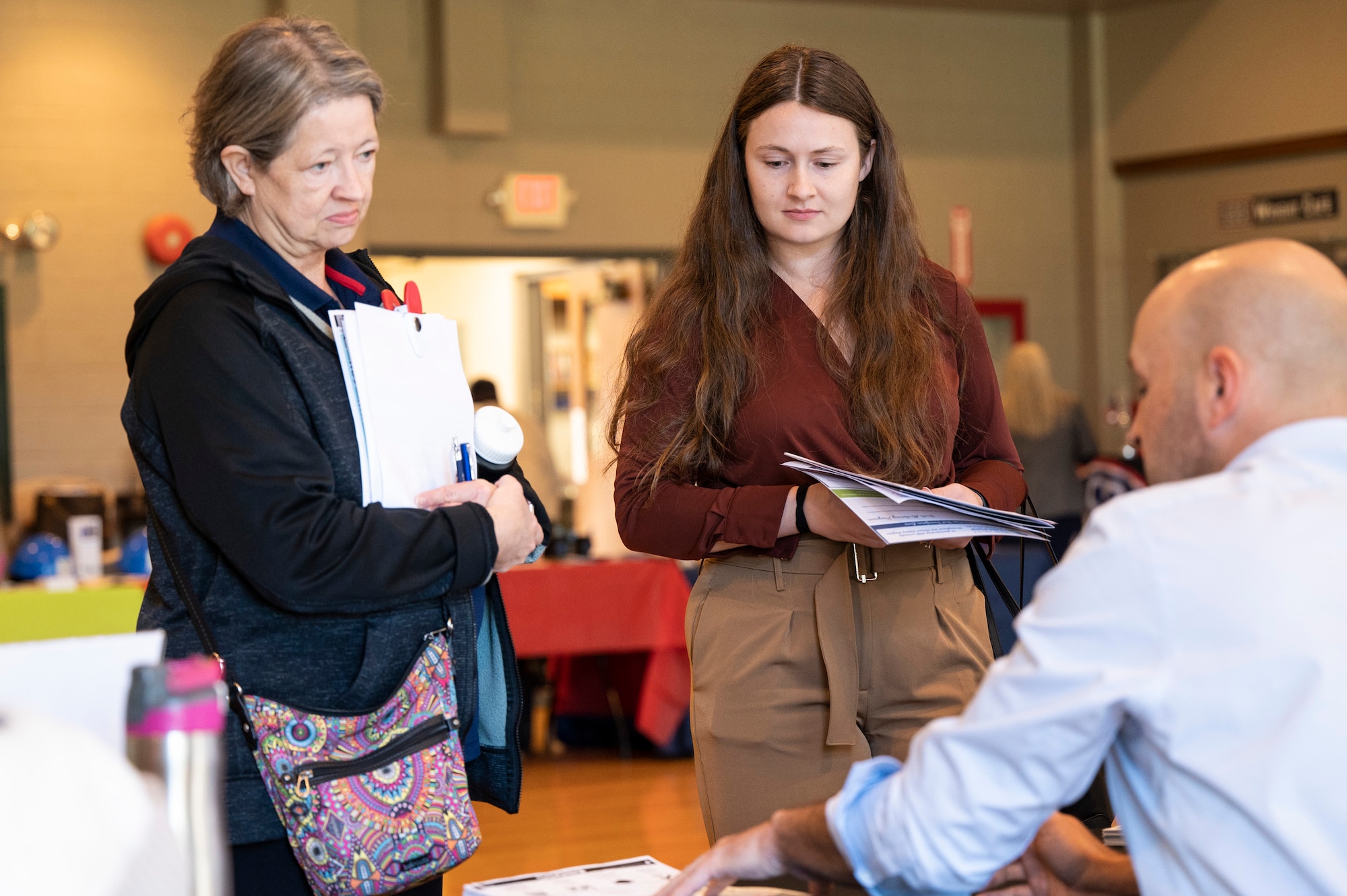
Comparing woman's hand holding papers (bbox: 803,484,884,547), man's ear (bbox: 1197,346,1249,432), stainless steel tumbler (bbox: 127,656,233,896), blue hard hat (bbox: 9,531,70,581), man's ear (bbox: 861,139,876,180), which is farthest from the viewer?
blue hard hat (bbox: 9,531,70,581)

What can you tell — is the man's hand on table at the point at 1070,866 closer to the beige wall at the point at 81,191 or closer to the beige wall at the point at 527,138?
the beige wall at the point at 527,138

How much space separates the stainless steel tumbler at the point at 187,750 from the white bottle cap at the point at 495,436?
78 centimetres

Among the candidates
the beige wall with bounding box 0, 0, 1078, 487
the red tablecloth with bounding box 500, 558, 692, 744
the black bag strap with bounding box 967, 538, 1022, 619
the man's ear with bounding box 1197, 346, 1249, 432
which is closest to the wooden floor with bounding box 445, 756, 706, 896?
the red tablecloth with bounding box 500, 558, 692, 744

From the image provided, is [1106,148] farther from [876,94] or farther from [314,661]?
[314,661]

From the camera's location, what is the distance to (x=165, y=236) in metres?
7.50

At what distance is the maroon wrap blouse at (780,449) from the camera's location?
1.88 m

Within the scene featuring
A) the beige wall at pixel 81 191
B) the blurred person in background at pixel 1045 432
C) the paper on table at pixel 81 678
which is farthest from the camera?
the blurred person in background at pixel 1045 432

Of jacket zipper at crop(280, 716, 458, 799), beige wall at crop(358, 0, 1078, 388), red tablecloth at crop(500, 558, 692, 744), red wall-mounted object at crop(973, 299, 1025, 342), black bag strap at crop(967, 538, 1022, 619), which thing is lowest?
red tablecloth at crop(500, 558, 692, 744)

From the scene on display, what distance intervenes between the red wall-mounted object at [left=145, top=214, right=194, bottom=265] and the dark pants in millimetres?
6573

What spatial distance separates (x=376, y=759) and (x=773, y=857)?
0.41 m

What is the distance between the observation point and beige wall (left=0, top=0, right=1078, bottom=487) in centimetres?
741

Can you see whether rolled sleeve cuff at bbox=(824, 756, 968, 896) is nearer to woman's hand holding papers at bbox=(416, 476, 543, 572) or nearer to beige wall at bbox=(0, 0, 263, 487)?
woman's hand holding papers at bbox=(416, 476, 543, 572)

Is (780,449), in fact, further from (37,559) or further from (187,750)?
(37,559)

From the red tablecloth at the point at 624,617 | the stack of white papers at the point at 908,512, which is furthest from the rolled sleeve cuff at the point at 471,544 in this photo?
the red tablecloth at the point at 624,617
